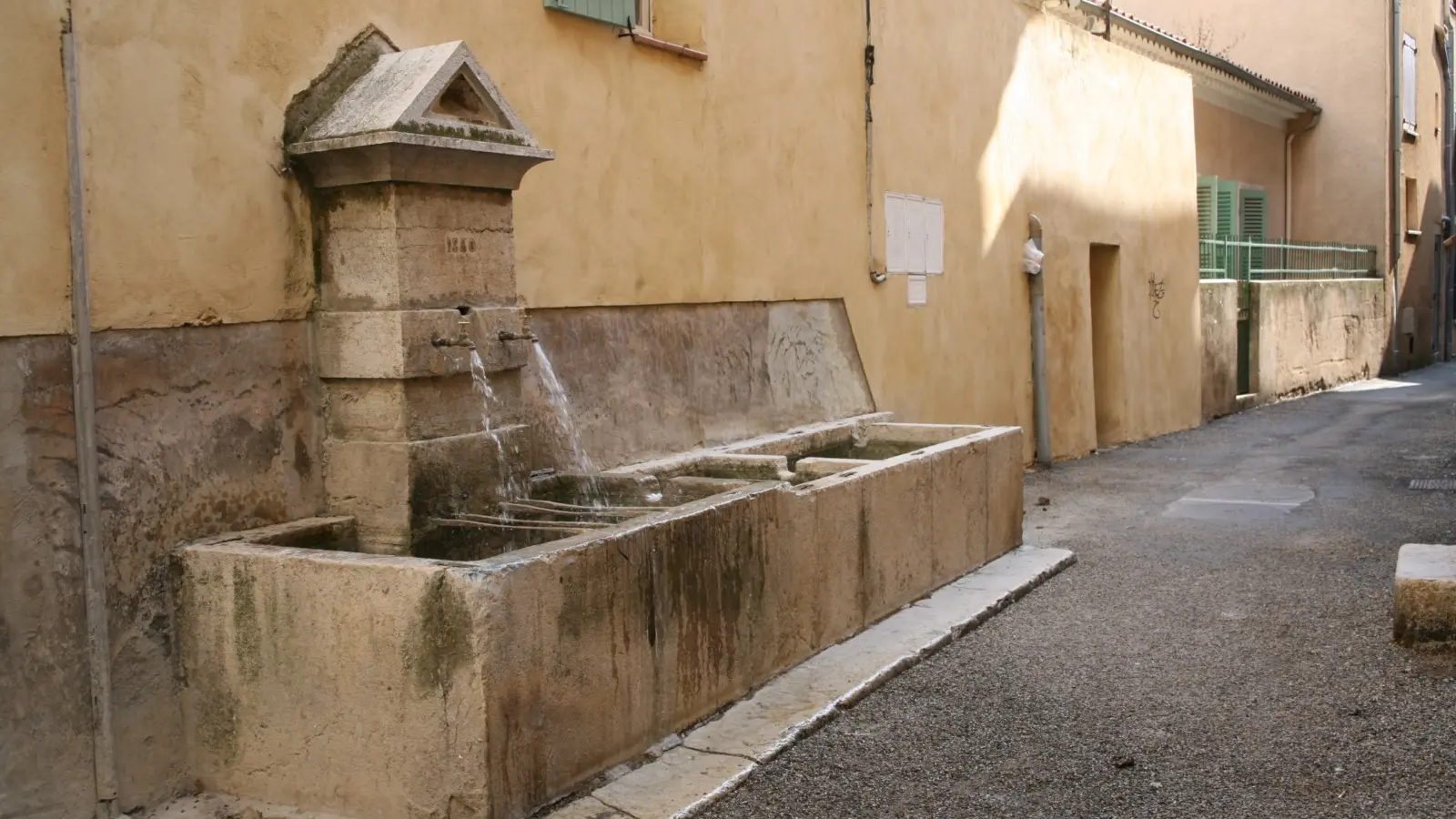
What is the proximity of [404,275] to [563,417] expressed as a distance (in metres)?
1.43

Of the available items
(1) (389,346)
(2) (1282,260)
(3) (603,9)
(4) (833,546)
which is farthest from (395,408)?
(2) (1282,260)

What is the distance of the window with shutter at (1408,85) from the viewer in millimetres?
21941

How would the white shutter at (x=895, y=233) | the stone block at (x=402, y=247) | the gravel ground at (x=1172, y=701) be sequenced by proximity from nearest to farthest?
the gravel ground at (x=1172, y=701) < the stone block at (x=402, y=247) < the white shutter at (x=895, y=233)

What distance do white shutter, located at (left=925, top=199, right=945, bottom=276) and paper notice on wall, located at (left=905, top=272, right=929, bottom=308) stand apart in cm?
13

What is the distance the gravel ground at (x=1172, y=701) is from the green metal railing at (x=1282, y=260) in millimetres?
8536

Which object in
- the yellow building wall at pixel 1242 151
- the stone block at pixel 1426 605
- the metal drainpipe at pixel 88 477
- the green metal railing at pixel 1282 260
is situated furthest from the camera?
the yellow building wall at pixel 1242 151

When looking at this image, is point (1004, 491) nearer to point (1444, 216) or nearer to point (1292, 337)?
point (1292, 337)

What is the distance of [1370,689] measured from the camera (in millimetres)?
4980

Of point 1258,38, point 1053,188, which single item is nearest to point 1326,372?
point 1258,38

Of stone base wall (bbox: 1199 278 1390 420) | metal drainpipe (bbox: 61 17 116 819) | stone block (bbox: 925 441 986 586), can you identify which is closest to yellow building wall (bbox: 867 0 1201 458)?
stone base wall (bbox: 1199 278 1390 420)

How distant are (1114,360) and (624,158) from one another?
308 inches

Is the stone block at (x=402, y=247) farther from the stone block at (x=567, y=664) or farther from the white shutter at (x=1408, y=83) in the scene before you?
the white shutter at (x=1408, y=83)

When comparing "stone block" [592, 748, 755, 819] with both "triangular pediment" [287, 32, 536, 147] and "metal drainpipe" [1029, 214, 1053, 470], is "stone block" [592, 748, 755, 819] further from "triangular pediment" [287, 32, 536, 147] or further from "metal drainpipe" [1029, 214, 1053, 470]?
"metal drainpipe" [1029, 214, 1053, 470]

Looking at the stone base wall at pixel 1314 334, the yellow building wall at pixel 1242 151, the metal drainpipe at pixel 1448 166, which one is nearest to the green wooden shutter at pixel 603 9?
the yellow building wall at pixel 1242 151
